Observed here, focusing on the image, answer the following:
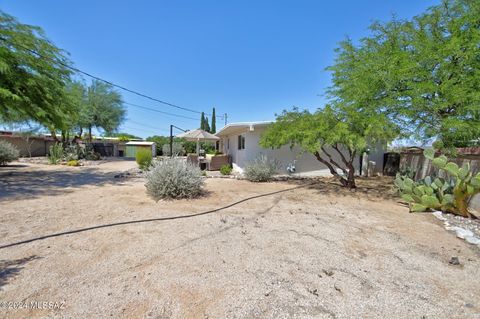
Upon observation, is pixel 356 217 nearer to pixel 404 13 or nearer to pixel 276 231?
pixel 276 231

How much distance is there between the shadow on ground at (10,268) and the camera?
232cm

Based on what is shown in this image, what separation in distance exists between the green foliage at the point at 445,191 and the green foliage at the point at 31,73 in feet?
41.3

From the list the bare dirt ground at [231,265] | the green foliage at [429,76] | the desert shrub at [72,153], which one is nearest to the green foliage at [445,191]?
the bare dirt ground at [231,265]

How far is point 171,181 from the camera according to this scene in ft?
19.4

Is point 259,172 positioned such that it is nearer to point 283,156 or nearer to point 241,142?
point 283,156

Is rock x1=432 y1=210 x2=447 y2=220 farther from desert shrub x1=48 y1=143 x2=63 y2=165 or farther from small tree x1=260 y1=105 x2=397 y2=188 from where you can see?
desert shrub x1=48 y1=143 x2=63 y2=165

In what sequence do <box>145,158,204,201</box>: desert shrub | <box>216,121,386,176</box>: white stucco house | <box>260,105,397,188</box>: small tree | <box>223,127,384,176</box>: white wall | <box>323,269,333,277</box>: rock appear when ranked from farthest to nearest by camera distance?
1. <box>223,127,384,176</box>: white wall
2. <box>216,121,386,176</box>: white stucco house
3. <box>260,105,397,188</box>: small tree
4. <box>145,158,204,201</box>: desert shrub
5. <box>323,269,333,277</box>: rock

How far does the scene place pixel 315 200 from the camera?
650 cm

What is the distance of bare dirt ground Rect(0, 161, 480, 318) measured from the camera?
2.03 meters

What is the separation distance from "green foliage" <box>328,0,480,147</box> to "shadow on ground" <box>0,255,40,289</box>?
25.9ft

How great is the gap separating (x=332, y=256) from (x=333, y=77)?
7.61m

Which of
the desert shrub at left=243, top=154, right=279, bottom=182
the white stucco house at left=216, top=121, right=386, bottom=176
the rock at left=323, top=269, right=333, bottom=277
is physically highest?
the white stucco house at left=216, top=121, right=386, bottom=176

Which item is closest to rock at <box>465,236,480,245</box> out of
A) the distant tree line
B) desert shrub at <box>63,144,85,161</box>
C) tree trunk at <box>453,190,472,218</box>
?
tree trunk at <box>453,190,472,218</box>

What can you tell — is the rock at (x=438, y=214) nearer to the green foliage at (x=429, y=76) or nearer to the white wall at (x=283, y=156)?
the green foliage at (x=429, y=76)
